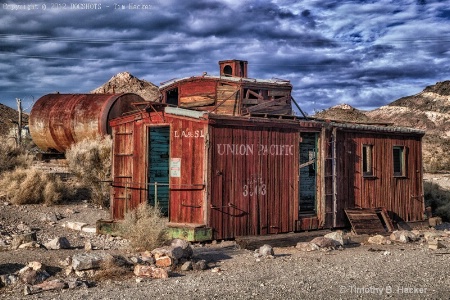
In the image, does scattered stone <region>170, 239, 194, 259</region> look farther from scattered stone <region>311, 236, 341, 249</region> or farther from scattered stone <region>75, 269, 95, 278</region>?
scattered stone <region>311, 236, 341, 249</region>

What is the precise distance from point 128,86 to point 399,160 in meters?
37.7

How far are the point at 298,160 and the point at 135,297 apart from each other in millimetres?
7560

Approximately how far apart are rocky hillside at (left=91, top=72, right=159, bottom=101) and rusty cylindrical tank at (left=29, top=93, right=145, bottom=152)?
25.7 metres

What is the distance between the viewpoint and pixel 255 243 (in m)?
12.3

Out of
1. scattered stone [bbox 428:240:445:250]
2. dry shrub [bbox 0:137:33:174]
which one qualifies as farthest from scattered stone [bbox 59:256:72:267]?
dry shrub [bbox 0:137:33:174]

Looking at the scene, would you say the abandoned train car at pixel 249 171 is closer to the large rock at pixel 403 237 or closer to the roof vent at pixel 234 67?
the large rock at pixel 403 237

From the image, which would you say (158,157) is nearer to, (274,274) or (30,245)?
(30,245)

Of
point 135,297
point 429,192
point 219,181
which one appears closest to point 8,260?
point 135,297

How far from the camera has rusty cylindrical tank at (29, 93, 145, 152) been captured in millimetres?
21922

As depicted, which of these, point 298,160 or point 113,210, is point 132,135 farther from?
point 298,160

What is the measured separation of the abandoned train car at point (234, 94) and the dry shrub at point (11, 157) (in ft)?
19.3

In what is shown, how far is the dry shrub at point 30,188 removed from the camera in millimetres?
16359

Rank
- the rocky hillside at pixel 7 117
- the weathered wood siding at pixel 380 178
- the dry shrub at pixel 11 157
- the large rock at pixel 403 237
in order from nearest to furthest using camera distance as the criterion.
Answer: the large rock at pixel 403 237 → the weathered wood siding at pixel 380 178 → the dry shrub at pixel 11 157 → the rocky hillside at pixel 7 117

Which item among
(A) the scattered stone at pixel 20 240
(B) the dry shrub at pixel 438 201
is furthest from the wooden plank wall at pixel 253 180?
(B) the dry shrub at pixel 438 201
